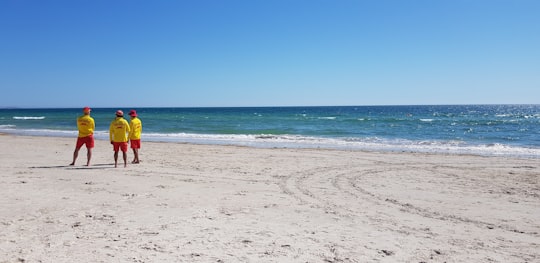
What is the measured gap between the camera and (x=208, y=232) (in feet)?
15.2

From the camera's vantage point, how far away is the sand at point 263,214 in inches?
161

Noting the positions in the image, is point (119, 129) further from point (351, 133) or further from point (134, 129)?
point (351, 133)

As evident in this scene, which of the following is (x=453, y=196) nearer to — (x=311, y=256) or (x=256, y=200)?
(x=256, y=200)

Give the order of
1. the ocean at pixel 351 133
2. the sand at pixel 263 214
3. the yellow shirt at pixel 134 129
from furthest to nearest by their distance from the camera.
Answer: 1. the ocean at pixel 351 133
2. the yellow shirt at pixel 134 129
3. the sand at pixel 263 214

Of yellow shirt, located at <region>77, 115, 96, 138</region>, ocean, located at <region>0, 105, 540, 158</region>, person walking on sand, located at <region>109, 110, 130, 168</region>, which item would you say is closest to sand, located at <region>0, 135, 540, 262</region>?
person walking on sand, located at <region>109, 110, 130, 168</region>

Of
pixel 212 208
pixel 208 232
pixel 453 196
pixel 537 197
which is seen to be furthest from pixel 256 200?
pixel 537 197

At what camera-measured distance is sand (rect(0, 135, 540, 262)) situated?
4098 millimetres

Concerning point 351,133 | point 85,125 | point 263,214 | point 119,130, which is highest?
point 85,125

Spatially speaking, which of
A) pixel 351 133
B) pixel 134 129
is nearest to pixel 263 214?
pixel 134 129

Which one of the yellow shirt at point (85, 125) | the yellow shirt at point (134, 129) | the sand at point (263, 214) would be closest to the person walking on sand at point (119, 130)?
the yellow shirt at point (134, 129)

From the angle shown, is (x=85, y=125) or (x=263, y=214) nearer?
(x=263, y=214)

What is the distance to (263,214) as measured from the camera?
5.57m

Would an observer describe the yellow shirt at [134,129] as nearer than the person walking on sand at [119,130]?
No

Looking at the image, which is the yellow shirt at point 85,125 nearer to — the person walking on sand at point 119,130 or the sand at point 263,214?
the person walking on sand at point 119,130
